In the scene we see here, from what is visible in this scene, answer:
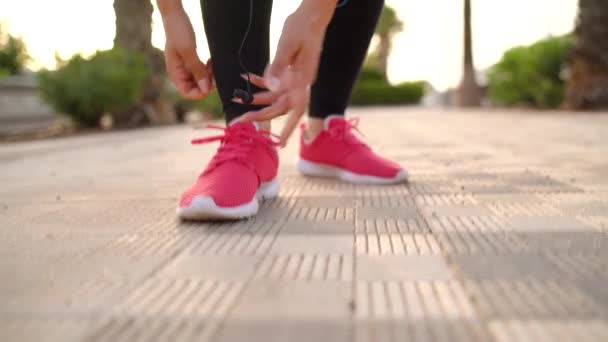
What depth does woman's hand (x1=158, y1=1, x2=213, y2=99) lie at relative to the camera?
0.93 metres

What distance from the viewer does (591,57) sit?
491cm

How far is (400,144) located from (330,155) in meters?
1.12

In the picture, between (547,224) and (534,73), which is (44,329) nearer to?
(547,224)

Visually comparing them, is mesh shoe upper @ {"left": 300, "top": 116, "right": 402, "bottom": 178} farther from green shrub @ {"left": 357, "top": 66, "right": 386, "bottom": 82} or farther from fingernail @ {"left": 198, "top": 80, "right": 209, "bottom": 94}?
green shrub @ {"left": 357, "top": 66, "right": 386, "bottom": 82}

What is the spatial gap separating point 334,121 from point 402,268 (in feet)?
2.58

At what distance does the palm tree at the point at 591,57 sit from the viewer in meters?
4.81

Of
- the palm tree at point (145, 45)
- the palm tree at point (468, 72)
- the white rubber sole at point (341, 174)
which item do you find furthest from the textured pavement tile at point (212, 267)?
the palm tree at point (468, 72)

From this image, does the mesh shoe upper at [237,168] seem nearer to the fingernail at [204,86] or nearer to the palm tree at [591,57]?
the fingernail at [204,86]

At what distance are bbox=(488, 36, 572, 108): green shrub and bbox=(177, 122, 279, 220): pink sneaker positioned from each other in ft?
18.4

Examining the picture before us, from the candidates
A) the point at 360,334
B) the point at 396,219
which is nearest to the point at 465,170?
the point at 396,219

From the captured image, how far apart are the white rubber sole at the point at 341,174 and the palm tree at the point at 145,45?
478cm

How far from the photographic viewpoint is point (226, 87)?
1011 millimetres

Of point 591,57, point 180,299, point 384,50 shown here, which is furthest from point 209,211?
point 384,50

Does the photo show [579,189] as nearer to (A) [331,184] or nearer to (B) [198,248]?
(A) [331,184]
